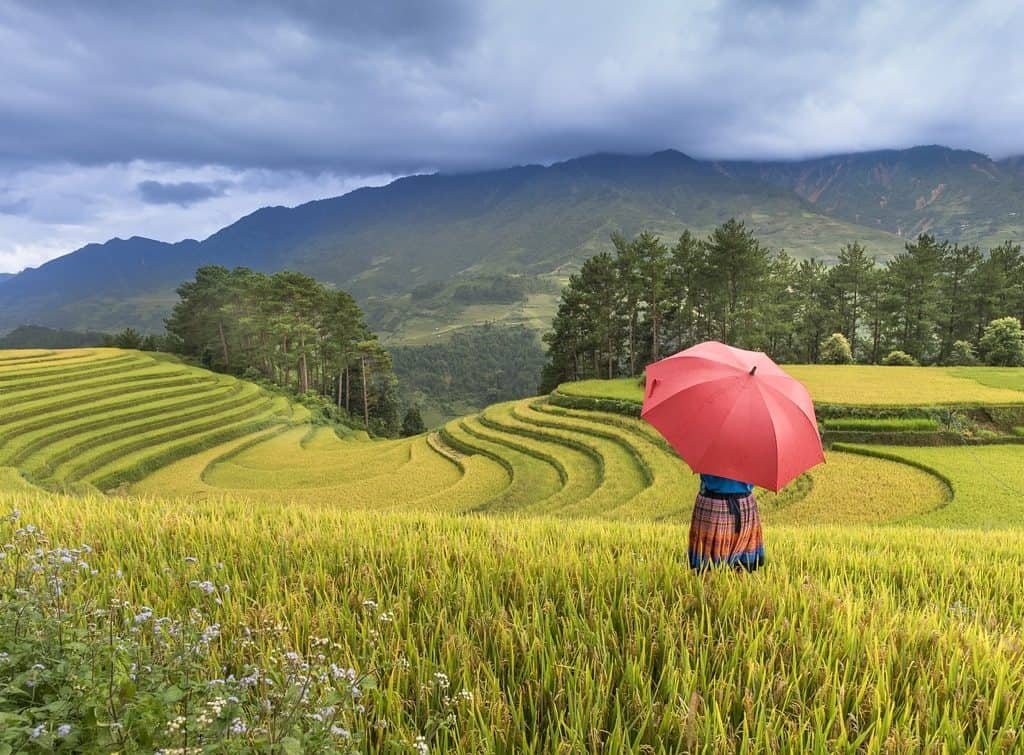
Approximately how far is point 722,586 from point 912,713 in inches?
39.3

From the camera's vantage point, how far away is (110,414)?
28.1 meters

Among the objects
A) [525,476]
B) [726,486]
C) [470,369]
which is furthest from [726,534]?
[470,369]

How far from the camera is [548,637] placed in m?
2.25

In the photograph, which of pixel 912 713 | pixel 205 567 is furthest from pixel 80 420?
pixel 912 713

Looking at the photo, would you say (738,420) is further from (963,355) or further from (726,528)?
(963,355)

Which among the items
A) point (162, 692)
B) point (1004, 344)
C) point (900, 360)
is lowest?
point (162, 692)

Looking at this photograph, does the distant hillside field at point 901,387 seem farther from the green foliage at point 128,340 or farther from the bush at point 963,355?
the green foliage at point 128,340

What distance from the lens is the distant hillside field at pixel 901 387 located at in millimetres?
20755

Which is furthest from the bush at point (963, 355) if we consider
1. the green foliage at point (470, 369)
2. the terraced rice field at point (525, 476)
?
the green foliage at point (470, 369)

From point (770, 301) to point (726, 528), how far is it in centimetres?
5091

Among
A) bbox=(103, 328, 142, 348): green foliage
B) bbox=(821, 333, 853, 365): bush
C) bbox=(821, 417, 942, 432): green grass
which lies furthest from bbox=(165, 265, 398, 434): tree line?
bbox=(821, 333, 853, 365): bush

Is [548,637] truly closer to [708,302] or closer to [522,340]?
[708,302]

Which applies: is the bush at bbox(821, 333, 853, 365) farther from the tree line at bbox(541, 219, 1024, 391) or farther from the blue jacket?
the blue jacket

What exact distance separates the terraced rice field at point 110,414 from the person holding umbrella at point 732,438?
2230cm
